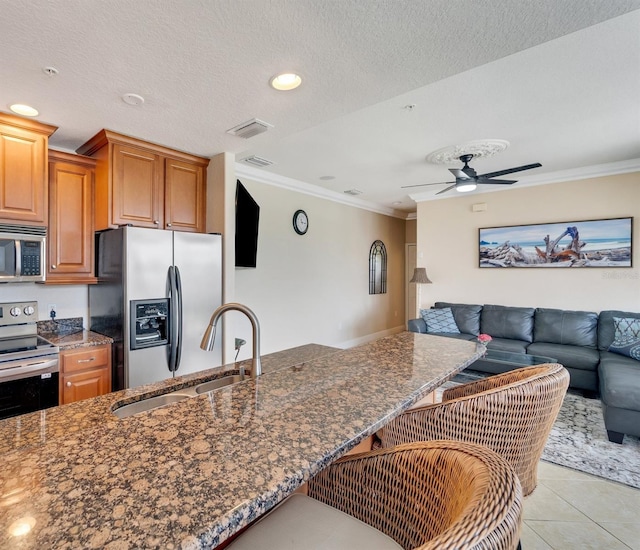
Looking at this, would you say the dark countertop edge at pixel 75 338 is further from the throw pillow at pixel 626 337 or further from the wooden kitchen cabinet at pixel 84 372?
the throw pillow at pixel 626 337

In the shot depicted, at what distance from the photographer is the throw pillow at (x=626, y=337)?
3.55 metres

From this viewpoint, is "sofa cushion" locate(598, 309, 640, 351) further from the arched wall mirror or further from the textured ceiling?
the arched wall mirror

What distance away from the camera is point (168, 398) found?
134 cm

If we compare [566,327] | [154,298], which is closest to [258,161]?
[154,298]

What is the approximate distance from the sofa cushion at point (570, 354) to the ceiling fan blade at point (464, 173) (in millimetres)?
2146

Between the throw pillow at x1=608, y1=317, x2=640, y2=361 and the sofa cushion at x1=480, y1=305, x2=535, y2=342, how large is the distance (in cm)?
86

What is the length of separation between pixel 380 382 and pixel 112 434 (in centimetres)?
82

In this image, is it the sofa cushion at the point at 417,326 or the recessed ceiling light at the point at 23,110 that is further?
the sofa cushion at the point at 417,326

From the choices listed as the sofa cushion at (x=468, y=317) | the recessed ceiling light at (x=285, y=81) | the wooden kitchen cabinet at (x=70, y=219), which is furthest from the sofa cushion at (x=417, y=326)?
the wooden kitchen cabinet at (x=70, y=219)

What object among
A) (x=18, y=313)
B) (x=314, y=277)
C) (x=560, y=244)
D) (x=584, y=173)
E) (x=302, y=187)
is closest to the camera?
(x=18, y=313)

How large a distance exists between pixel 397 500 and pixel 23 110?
3.00 meters

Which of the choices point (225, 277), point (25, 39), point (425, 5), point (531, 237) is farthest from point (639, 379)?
point (25, 39)

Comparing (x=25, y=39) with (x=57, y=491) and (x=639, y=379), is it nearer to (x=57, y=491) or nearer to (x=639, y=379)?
(x=57, y=491)

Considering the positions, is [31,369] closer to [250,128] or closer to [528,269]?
[250,128]
